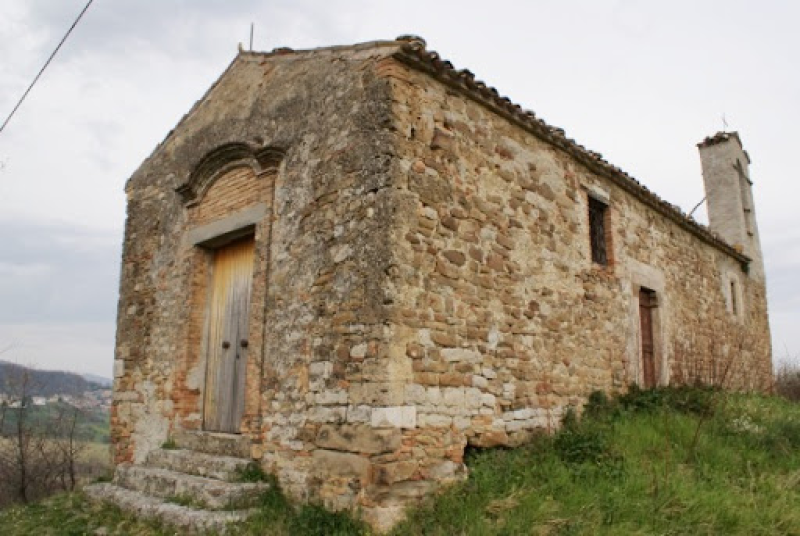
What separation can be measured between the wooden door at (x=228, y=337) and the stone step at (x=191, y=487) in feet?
2.74

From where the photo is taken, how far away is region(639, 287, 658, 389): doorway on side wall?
8.84 meters

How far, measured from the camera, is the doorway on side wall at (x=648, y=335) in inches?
348

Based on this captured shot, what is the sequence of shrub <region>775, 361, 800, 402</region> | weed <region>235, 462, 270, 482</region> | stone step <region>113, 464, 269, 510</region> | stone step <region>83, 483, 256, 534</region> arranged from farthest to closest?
shrub <region>775, 361, 800, 402</region> → weed <region>235, 462, 270, 482</region> → stone step <region>113, 464, 269, 510</region> → stone step <region>83, 483, 256, 534</region>

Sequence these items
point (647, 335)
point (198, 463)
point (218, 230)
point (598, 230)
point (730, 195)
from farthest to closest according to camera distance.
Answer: point (730, 195)
point (647, 335)
point (598, 230)
point (218, 230)
point (198, 463)

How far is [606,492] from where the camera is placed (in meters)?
4.88

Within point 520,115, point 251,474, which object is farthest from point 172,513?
point 520,115

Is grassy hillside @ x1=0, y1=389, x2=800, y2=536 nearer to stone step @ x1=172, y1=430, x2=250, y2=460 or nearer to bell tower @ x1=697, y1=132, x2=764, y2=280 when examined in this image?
stone step @ x1=172, y1=430, x2=250, y2=460

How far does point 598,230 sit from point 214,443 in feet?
18.4

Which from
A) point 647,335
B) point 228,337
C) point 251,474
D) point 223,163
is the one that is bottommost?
point 251,474

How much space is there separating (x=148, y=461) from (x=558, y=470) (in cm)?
439

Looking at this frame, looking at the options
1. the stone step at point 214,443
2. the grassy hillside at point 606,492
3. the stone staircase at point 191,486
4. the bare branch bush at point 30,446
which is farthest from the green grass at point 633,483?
the bare branch bush at point 30,446

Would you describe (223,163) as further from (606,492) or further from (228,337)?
(606,492)

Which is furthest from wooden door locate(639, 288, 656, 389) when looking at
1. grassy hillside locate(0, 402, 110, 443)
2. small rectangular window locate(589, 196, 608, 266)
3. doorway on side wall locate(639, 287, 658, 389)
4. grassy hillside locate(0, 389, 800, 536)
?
grassy hillside locate(0, 402, 110, 443)

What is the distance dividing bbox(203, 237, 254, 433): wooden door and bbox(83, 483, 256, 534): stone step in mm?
1134
